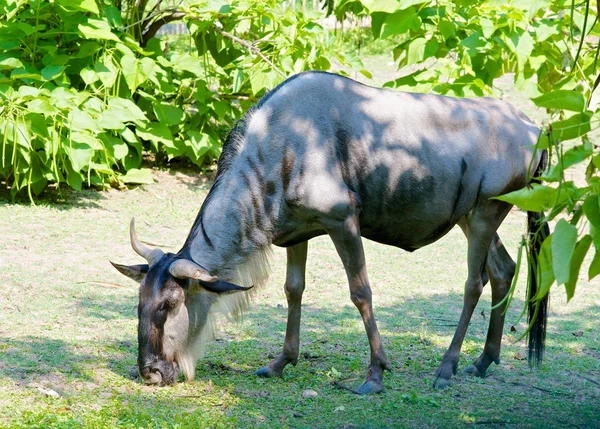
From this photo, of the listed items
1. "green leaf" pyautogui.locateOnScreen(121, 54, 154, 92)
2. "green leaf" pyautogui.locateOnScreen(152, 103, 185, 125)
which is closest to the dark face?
"green leaf" pyautogui.locateOnScreen(121, 54, 154, 92)

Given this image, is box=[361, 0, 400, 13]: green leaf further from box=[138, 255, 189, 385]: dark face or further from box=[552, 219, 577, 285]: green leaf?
box=[552, 219, 577, 285]: green leaf

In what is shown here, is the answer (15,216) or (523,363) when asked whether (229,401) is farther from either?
(15,216)

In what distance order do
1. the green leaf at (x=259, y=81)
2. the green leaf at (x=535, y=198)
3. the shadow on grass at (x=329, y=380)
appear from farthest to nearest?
the green leaf at (x=259, y=81), the shadow on grass at (x=329, y=380), the green leaf at (x=535, y=198)

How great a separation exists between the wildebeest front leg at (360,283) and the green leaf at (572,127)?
106 inches

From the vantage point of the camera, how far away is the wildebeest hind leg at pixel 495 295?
5.94 m

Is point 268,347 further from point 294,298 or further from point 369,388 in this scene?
point 369,388

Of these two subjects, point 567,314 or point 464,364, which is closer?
point 464,364

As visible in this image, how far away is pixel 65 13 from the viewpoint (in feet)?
31.4

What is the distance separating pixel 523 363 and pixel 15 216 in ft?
18.2

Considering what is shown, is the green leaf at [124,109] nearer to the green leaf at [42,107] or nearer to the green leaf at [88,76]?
the green leaf at [88,76]

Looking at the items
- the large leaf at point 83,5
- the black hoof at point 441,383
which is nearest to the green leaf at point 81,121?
the large leaf at point 83,5

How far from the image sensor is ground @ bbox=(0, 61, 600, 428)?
4.93 meters

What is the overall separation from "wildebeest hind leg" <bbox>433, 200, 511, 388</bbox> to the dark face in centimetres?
168

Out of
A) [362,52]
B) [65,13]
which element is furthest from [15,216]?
[362,52]
